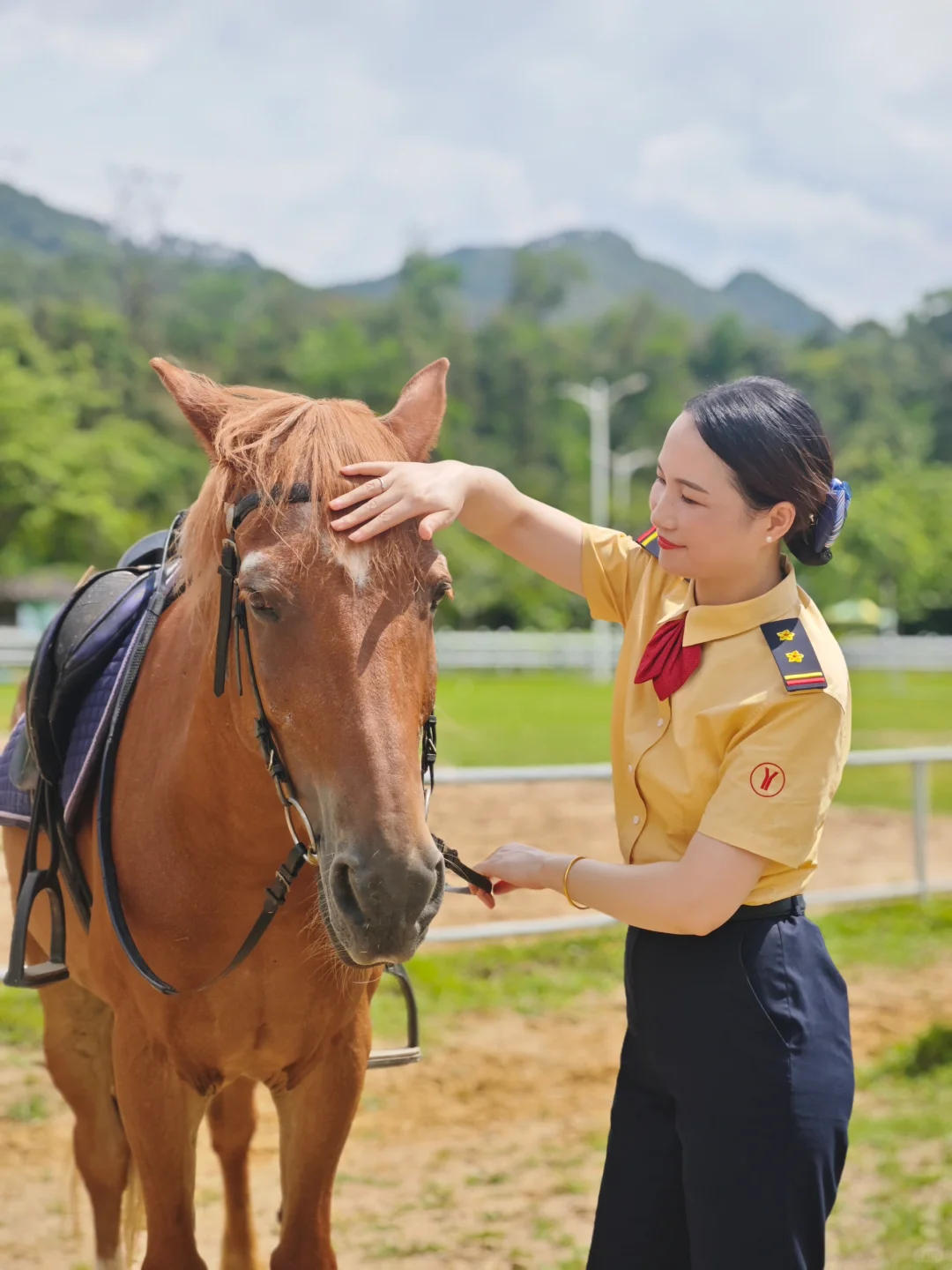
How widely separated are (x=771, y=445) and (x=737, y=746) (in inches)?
18.4

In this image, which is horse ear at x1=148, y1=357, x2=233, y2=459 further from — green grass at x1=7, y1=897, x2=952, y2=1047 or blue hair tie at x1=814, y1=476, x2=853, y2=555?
green grass at x1=7, y1=897, x2=952, y2=1047

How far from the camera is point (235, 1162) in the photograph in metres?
3.42

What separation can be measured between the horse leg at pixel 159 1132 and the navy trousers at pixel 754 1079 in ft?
3.17

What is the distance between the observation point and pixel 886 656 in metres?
34.9

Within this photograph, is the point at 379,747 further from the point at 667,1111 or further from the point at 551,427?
the point at 551,427

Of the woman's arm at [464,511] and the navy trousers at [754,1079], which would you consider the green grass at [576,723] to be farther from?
the navy trousers at [754,1079]

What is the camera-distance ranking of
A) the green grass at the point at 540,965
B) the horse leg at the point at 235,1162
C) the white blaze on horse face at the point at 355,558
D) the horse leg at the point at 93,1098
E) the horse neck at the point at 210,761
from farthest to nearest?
the green grass at the point at 540,965 → the horse leg at the point at 235,1162 → the horse leg at the point at 93,1098 → the horse neck at the point at 210,761 → the white blaze on horse face at the point at 355,558

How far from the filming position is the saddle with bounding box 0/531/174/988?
2670mm

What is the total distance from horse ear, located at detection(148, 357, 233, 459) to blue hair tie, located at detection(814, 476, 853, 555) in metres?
1.03

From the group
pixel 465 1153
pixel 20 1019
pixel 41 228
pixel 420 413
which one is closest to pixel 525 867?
pixel 420 413

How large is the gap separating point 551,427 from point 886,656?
38.2 metres

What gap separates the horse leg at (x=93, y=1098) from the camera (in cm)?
328

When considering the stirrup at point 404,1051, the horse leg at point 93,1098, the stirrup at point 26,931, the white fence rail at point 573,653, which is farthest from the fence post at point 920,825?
the white fence rail at point 573,653

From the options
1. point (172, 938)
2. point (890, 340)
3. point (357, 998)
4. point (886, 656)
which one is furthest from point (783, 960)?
point (890, 340)
